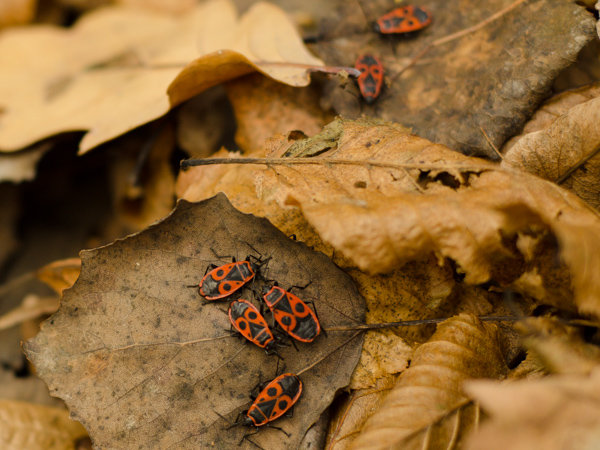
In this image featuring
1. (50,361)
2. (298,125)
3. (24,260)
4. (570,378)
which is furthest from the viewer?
(24,260)

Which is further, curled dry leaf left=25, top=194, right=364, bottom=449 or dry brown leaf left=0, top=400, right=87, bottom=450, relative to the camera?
dry brown leaf left=0, top=400, right=87, bottom=450

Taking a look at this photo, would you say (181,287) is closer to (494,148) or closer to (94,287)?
(94,287)

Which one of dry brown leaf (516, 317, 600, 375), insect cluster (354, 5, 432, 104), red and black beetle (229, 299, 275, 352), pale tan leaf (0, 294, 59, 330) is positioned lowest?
pale tan leaf (0, 294, 59, 330)

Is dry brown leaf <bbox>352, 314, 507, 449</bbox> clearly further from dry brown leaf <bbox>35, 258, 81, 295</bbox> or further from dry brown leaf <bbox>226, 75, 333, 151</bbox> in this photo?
dry brown leaf <bbox>35, 258, 81, 295</bbox>

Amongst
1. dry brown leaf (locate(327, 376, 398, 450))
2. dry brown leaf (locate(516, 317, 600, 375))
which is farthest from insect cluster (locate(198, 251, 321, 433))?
dry brown leaf (locate(516, 317, 600, 375))

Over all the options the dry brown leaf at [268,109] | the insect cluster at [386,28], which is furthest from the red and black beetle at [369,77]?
the dry brown leaf at [268,109]

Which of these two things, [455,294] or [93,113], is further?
[93,113]

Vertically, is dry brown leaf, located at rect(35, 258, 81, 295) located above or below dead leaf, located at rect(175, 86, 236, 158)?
below

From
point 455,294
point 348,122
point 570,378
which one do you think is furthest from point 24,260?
point 570,378
